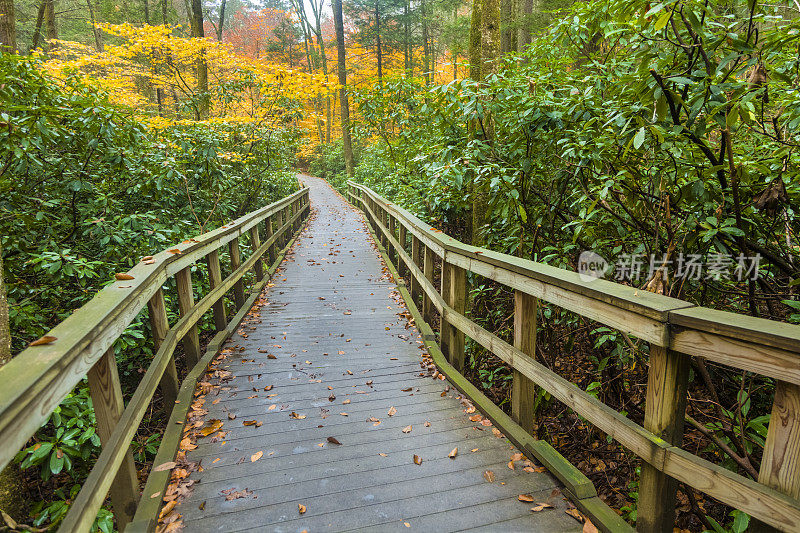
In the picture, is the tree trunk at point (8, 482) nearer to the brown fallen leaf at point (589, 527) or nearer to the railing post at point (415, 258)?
the brown fallen leaf at point (589, 527)

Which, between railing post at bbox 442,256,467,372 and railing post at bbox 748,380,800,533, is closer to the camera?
railing post at bbox 748,380,800,533

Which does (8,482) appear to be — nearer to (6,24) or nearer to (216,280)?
(216,280)

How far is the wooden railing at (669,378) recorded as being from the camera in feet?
4.71

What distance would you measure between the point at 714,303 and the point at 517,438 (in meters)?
2.05

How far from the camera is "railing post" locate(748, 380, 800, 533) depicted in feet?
4.68

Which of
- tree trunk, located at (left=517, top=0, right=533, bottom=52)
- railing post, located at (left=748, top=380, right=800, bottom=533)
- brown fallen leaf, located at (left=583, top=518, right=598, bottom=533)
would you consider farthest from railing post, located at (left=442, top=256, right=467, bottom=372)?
tree trunk, located at (left=517, top=0, right=533, bottom=52)

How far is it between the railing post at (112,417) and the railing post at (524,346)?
2.23m

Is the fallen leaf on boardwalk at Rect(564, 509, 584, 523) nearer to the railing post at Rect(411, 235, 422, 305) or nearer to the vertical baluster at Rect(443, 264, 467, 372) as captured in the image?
the vertical baluster at Rect(443, 264, 467, 372)

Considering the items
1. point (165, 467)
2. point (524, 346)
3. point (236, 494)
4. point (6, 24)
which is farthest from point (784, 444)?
point (6, 24)

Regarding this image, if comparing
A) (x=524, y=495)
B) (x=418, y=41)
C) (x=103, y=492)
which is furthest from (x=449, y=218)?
(x=418, y=41)

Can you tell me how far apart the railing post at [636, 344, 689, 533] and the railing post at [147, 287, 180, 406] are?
2931mm

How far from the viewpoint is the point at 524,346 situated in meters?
2.82

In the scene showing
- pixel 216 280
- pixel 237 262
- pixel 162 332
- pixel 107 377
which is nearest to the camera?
pixel 107 377

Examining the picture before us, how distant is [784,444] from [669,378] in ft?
1.35
